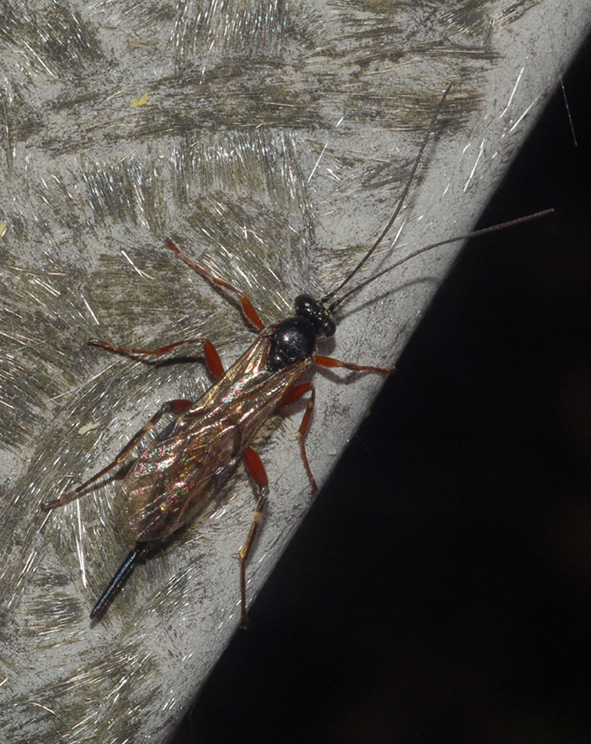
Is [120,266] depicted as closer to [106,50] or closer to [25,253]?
[25,253]

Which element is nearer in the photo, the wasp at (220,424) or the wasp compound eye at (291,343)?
the wasp at (220,424)

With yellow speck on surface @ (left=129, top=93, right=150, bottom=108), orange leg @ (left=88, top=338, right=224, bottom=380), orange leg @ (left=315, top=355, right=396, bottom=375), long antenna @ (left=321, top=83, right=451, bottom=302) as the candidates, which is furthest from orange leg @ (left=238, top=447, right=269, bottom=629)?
yellow speck on surface @ (left=129, top=93, right=150, bottom=108)

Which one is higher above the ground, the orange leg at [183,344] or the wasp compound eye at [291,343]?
the orange leg at [183,344]

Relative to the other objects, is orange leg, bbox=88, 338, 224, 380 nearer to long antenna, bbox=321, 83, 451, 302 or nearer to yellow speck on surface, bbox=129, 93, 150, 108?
long antenna, bbox=321, 83, 451, 302

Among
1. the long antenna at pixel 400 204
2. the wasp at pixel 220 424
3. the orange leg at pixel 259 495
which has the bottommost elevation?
the orange leg at pixel 259 495

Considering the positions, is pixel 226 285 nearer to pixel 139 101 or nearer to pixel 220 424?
pixel 220 424

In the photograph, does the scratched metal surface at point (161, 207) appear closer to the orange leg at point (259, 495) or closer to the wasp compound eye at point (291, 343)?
the orange leg at point (259, 495)

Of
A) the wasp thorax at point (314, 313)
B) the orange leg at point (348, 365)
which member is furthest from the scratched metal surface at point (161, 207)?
the orange leg at point (348, 365)

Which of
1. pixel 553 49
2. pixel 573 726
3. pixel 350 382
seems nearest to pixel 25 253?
pixel 350 382
